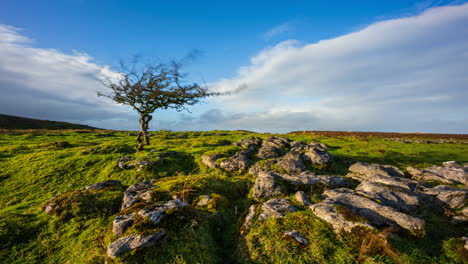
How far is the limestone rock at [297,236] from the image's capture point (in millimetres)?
8070

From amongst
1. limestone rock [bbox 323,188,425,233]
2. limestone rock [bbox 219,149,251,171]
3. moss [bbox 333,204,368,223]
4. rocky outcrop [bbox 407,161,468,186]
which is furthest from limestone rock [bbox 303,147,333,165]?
moss [bbox 333,204,368,223]

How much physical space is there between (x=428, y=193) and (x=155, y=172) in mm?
22800

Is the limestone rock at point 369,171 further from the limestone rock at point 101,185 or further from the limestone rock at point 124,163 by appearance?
the limestone rock at point 124,163

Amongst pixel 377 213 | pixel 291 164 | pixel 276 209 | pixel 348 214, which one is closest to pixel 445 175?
pixel 291 164

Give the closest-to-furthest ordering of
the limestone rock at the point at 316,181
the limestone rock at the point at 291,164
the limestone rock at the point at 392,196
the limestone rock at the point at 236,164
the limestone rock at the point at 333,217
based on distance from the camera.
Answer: the limestone rock at the point at 333,217
the limestone rock at the point at 392,196
the limestone rock at the point at 316,181
the limestone rock at the point at 291,164
the limestone rock at the point at 236,164

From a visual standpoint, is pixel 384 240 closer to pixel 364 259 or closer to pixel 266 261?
pixel 364 259

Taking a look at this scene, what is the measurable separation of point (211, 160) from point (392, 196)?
643 inches

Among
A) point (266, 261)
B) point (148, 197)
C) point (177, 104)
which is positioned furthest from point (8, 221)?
point (177, 104)

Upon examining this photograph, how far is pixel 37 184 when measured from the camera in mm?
19172

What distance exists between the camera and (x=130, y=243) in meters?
7.76

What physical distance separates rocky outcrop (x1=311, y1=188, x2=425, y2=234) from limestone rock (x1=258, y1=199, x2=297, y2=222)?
4.07 feet

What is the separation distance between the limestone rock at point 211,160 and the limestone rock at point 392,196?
14.0m

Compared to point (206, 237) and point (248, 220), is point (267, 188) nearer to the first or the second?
point (248, 220)

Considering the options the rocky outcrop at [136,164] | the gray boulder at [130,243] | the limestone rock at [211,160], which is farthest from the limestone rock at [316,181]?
the rocky outcrop at [136,164]
